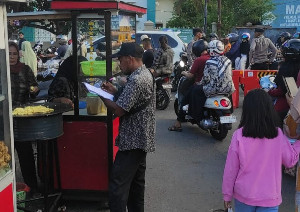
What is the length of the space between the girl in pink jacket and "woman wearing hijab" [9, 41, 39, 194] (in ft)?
9.07

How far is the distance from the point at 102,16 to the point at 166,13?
4289 centimetres

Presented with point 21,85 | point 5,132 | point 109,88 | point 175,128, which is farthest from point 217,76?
point 5,132

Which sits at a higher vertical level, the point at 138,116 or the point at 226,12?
the point at 226,12

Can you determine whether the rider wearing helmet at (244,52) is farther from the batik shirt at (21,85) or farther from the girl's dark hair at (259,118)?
the girl's dark hair at (259,118)

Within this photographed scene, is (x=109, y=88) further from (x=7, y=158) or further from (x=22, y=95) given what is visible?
(x=22, y=95)

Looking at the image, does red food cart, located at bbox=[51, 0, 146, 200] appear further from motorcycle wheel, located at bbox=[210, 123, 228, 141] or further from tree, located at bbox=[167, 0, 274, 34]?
tree, located at bbox=[167, 0, 274, 34]

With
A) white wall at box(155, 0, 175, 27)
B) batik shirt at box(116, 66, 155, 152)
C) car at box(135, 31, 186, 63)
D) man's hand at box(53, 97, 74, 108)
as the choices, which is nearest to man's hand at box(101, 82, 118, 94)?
batik shirt at box(116, 66, 155, 152)

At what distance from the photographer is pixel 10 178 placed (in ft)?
11.0

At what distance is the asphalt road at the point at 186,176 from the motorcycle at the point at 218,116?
219 mm

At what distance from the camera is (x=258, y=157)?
312cm

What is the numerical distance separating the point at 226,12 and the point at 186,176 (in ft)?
90.3

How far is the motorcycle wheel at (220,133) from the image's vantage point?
7552 mm

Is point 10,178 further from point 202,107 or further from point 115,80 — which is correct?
point 202,107

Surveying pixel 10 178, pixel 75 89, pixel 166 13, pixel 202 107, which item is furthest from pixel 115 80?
pixel 166 13
